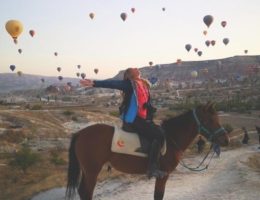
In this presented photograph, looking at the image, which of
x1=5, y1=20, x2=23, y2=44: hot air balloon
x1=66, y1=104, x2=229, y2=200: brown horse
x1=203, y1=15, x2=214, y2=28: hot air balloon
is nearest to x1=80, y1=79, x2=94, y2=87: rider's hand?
x1=66, y1=104, x2=229, y2=200: brown horse

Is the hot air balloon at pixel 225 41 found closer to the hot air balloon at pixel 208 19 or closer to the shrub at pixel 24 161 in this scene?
the hot air balloon at pixel 208 19

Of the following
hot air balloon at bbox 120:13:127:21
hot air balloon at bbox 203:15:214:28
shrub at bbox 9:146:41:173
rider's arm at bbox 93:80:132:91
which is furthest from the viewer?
hot air balloon at bbox 120:13:127:21

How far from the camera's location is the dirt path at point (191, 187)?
488 inches

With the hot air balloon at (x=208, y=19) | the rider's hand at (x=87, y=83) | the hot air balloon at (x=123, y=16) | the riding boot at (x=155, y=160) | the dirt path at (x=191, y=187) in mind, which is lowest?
the dirt path at (x=191, y=187)

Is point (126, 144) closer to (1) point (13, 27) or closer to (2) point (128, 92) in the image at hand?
(2) point (128, 92)

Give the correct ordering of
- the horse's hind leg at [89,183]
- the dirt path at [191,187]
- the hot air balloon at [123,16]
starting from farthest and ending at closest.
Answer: the hot air balloon at [123,16]
the dirt path at [191,187]
the horse's hind leg at [89,183]

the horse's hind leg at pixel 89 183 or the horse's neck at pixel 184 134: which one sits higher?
the horse's neck at pixel 184 134

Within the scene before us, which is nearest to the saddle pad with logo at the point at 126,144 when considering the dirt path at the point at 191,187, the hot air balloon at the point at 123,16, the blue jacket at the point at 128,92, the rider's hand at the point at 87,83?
the blue jacket at the point at 128,92

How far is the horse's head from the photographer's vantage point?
8672 mm

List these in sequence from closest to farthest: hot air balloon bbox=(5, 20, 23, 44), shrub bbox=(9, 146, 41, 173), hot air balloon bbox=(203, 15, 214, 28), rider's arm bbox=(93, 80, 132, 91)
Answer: rider's arm bbox=(93, 80, 132, 91), shrub bbox=(9, 146, 41, 173), hot air balloon bbox=(5, 20, 23, 44), hot air balloon bbox=(203, 15, 214, 28)

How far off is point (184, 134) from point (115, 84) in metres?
2.00

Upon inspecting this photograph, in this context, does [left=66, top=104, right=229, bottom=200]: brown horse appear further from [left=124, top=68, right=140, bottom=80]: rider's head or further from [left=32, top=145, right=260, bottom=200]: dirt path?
[left=32, top=145, right=260, bottom=200]: dirt path

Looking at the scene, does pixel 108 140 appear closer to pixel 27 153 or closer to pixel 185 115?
pixel 185 115

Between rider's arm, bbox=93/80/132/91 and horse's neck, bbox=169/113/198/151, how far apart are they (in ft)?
4.96
